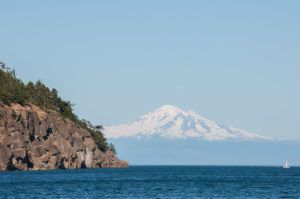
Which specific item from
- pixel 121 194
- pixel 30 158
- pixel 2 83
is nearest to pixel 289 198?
pixel 121 194

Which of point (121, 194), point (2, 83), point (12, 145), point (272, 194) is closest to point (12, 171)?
point (12, 145)

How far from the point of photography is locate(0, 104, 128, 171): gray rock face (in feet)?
490

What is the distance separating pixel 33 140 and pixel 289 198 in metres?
95.6

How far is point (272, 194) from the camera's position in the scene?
316 feet

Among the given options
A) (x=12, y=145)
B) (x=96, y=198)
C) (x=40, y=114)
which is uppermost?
(x=40, y=114)

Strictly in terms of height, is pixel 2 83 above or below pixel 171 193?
above

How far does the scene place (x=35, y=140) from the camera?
16750 centimetres

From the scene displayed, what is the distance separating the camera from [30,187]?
103 m

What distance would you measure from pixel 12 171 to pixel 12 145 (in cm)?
2034

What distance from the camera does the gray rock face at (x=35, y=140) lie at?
490ft

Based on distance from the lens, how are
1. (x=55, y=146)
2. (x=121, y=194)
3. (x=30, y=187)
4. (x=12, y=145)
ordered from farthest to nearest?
(x=55, y=146), (x=12, y=145), (x=30, y=187), (x=121, y=194)

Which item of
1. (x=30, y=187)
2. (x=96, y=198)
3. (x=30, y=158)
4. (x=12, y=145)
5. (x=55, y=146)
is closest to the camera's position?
(x=96, y=198)

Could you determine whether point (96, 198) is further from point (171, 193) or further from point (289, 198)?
point (289, 198)

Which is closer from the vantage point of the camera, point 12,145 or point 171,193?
point 171,193
